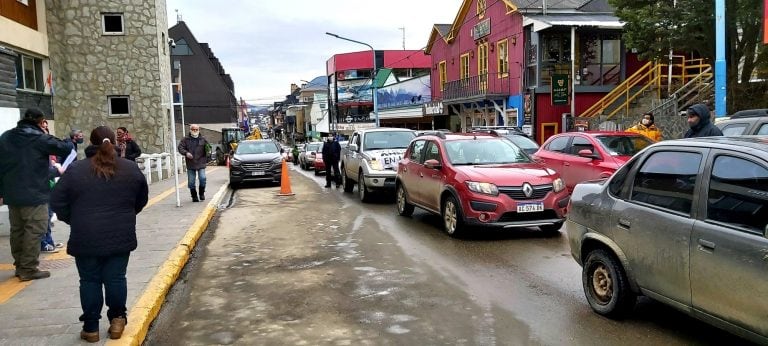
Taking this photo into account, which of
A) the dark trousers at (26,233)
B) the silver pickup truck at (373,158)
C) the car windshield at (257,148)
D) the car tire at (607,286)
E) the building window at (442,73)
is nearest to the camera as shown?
the car tire at (607,286)

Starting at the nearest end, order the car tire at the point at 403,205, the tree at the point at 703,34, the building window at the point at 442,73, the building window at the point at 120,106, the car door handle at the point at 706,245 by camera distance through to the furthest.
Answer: the car door handle at the point at 706,245
the car tire at the point at 403,205
the tree at the point at 703,34
the building window at the point at 120,106
the building window at the point at 442,73

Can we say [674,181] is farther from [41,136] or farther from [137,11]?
[137,11]

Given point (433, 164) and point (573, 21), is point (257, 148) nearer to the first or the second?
point (433, 164)

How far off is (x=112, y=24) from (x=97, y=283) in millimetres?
19956

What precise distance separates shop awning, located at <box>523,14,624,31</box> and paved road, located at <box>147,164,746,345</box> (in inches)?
633

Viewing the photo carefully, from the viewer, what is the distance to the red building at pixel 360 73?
69.6m

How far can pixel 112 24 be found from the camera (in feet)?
71.6

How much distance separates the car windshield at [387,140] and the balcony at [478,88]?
14.0 meters

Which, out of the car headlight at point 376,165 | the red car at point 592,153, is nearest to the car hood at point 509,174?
the red car at point 592,153

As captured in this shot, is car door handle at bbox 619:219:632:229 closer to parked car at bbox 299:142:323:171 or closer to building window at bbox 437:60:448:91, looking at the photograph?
parked car at bbox 299:142:323:171

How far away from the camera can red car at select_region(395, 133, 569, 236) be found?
8383 mm

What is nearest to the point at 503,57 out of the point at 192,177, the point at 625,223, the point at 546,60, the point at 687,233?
the point at 546,60

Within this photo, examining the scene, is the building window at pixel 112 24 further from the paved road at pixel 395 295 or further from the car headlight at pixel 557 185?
the car headlight at pixel 557 185

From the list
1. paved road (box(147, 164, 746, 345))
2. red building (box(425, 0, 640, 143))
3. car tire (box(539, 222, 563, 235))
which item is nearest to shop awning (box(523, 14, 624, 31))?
red building (box(425, 0, 640, 143))
